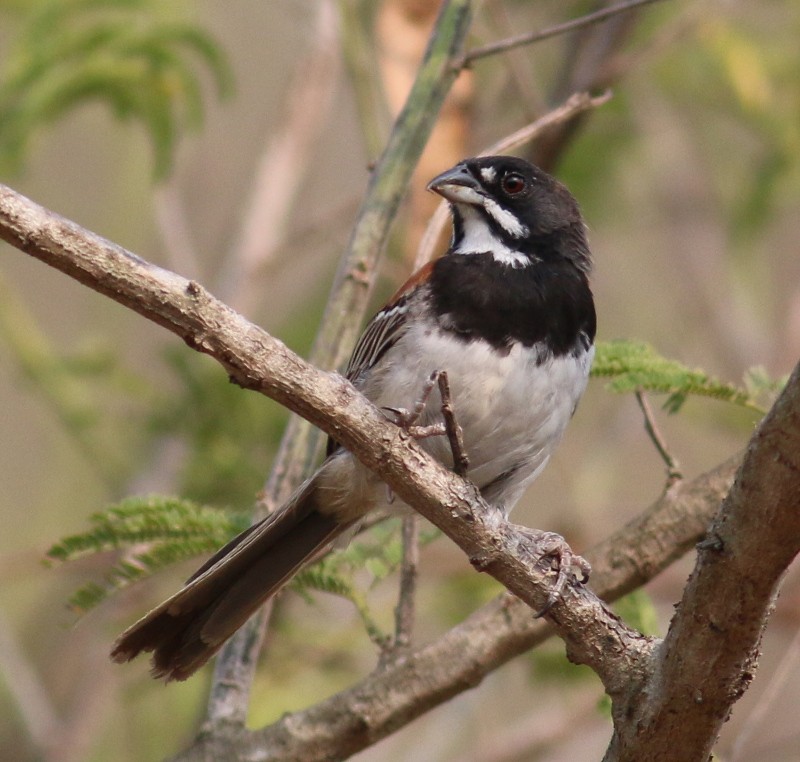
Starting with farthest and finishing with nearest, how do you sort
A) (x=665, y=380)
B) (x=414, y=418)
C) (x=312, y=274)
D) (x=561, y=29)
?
(x=312, y=274) < (x=561, y=29) < (x=665, y=380) < (x=414, y=418)

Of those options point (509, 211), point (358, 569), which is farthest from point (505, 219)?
point (358, 569)

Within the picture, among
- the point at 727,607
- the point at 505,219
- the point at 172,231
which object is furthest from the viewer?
the point at 172,231

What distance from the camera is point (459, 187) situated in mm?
4031

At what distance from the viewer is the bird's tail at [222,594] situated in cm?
329

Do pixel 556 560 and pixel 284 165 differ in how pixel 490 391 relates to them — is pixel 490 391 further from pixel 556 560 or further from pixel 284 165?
pixel 284 165

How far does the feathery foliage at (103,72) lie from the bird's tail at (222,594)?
6.38 ft

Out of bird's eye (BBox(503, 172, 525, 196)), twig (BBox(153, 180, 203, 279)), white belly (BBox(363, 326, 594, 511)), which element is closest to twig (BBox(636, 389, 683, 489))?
white belly (BBox(363, 326, 594, 511))

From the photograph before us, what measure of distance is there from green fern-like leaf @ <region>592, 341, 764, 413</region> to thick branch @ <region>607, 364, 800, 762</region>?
90 cm

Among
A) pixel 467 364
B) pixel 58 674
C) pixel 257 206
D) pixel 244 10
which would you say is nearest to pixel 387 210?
pixel 467 364

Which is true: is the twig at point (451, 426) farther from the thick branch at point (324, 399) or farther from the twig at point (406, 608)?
the twig at point (406, 608)

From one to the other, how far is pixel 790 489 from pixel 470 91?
166 inches

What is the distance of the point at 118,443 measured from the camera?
21.8 feet

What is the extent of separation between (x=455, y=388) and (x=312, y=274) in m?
5.23

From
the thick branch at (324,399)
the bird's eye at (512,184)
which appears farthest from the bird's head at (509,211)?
the thick branch at (324,399)
